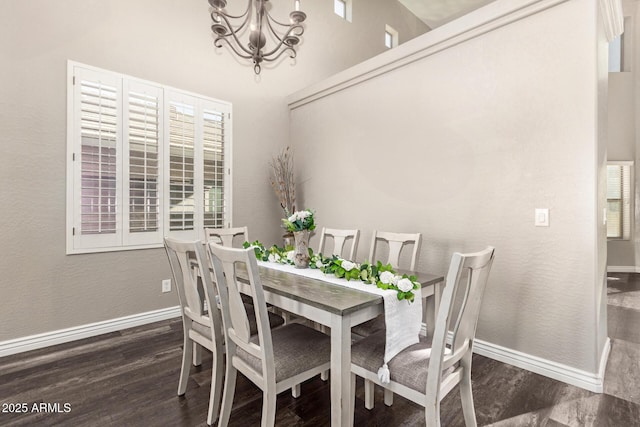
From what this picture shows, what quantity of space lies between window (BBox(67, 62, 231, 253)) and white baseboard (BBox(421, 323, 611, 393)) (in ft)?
9.87

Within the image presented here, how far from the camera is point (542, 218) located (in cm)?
229

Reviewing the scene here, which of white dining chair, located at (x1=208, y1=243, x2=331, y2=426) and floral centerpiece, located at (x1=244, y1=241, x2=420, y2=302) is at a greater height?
floral centerpiece, located at (x1=244, y1=241, x2=420, y2=302)

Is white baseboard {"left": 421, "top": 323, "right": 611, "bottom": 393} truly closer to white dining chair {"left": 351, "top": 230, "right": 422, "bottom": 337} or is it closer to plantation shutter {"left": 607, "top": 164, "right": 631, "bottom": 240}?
white dining chair {"left": 351, "top": 230, "right": 422, "bottom": 337}

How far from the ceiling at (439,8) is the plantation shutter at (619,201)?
4025mm

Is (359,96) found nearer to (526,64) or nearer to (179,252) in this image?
(526,64)

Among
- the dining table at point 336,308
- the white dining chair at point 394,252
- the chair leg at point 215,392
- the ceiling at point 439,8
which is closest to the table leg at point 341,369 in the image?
the dining table at point 336,308

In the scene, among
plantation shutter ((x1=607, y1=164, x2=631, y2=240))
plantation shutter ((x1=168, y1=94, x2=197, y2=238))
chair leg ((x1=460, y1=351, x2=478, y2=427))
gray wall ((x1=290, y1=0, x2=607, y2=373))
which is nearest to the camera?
chair leg ((x1=460, y1=351, x2=478, y2=427))

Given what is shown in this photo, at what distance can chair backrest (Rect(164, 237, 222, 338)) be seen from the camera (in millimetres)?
1786

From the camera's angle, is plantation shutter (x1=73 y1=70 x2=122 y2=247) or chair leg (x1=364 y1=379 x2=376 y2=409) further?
plantation shutter (x1=73 y1=70 x2=122 y2=247)

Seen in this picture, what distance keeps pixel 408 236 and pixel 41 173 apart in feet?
10.1

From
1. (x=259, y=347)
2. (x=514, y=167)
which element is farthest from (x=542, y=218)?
(x=259, y=347)

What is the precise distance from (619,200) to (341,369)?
7.47 metres

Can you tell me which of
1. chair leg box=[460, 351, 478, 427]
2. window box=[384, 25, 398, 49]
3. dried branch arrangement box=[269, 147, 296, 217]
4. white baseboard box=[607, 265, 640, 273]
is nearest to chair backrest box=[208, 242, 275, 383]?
chair leg box=[460, 351, 478, 427]

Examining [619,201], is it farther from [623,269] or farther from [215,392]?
[215,392]
